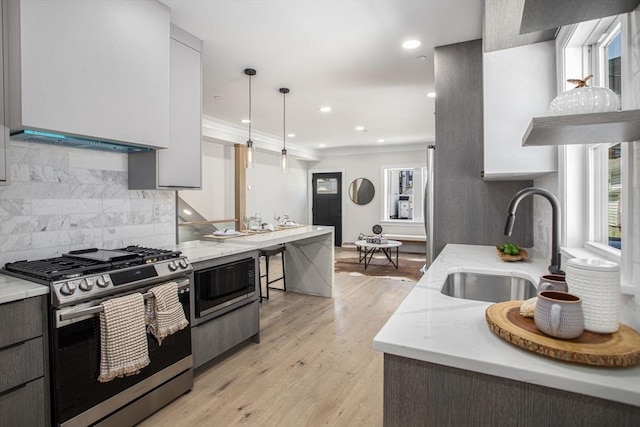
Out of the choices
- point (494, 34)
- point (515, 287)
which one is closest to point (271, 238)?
point (515, 287)

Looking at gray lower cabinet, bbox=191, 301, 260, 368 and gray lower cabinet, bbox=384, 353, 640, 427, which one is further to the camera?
gray lower cabinet, bbox=191, 301, 260, 368

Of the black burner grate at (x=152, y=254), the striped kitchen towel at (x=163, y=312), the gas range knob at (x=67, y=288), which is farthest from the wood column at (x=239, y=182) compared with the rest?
the gas range knob at (x=67, y=288)

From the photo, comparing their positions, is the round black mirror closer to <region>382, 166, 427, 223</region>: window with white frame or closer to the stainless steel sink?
<region>382, 166, 427, 223</region>: window with white frame

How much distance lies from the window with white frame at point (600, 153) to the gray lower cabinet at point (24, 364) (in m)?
2.48

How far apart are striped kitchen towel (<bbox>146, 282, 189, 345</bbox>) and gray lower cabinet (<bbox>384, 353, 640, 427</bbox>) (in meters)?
1.51

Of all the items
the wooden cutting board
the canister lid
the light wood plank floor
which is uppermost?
the canister lid

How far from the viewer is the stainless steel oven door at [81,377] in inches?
62.6

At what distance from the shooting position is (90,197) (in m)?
2.33

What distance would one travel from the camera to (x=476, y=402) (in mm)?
838

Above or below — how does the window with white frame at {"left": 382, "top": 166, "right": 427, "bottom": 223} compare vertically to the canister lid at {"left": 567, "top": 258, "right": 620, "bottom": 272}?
above

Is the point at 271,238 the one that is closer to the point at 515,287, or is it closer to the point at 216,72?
the point at 216,72

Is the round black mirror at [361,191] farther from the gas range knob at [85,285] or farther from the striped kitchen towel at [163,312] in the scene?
the gas range knob at [85,285]

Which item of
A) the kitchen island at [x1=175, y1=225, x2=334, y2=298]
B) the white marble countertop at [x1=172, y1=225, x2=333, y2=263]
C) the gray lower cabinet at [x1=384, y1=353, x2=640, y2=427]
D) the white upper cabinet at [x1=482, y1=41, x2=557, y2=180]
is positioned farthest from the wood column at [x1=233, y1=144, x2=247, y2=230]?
the gray lower cabinet at [x1=384, y1=353, x2=640, y2=427]

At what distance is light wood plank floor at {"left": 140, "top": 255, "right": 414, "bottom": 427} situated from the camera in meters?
2.02
